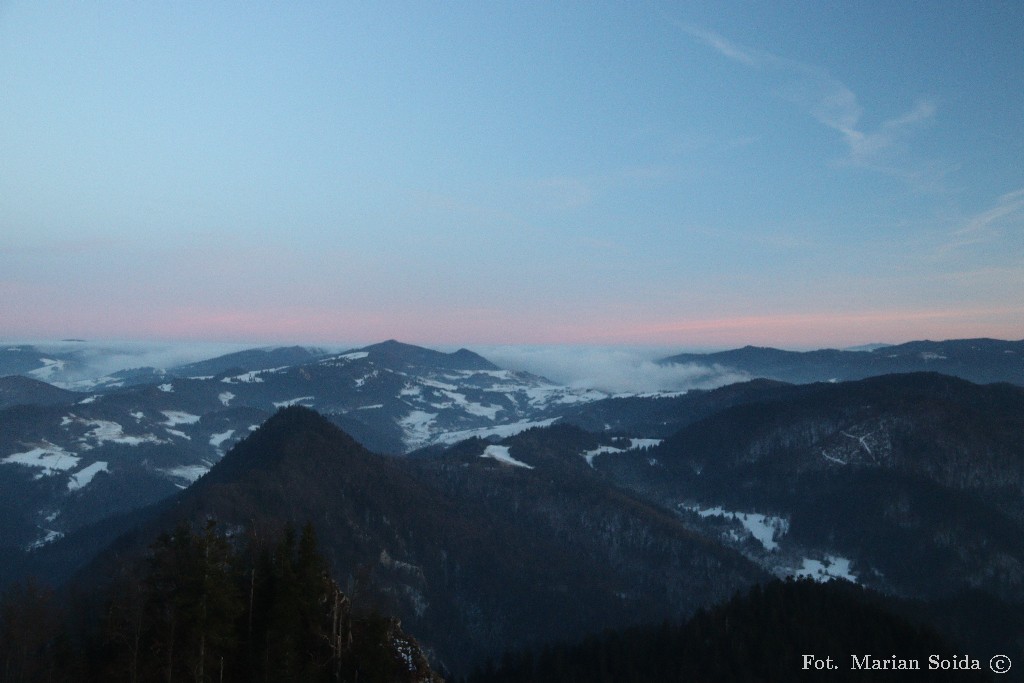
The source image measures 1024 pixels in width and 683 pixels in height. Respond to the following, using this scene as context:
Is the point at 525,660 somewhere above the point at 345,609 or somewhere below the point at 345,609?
below

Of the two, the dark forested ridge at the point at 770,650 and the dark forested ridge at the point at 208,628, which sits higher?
the dark forested ridge at the point at 208,628

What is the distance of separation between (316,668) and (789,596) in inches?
4387

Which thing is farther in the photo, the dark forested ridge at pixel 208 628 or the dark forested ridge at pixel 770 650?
the dark forested ridge at pixel 770 650

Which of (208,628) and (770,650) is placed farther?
(770,650)

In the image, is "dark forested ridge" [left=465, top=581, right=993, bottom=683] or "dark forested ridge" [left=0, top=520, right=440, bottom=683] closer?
"dark forested ridge" [left=0, top=520, right=440, bottom=683]

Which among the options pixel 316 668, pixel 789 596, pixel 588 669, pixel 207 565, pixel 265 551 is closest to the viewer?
pixel 207 565

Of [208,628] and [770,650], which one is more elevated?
[208,628]

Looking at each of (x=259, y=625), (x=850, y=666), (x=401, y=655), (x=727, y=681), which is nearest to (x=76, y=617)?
(x=259, y=625)

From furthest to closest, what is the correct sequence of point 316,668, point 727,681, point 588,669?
point 588,669, point 727,681, point 316,668

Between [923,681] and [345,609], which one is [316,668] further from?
[923,681]

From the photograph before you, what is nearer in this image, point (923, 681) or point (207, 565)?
point (207, 565)

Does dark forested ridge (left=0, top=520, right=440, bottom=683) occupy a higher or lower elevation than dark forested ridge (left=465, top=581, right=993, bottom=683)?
higher

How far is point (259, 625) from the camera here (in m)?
61.0

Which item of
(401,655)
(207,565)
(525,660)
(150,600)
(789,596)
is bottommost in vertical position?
(525,660)
